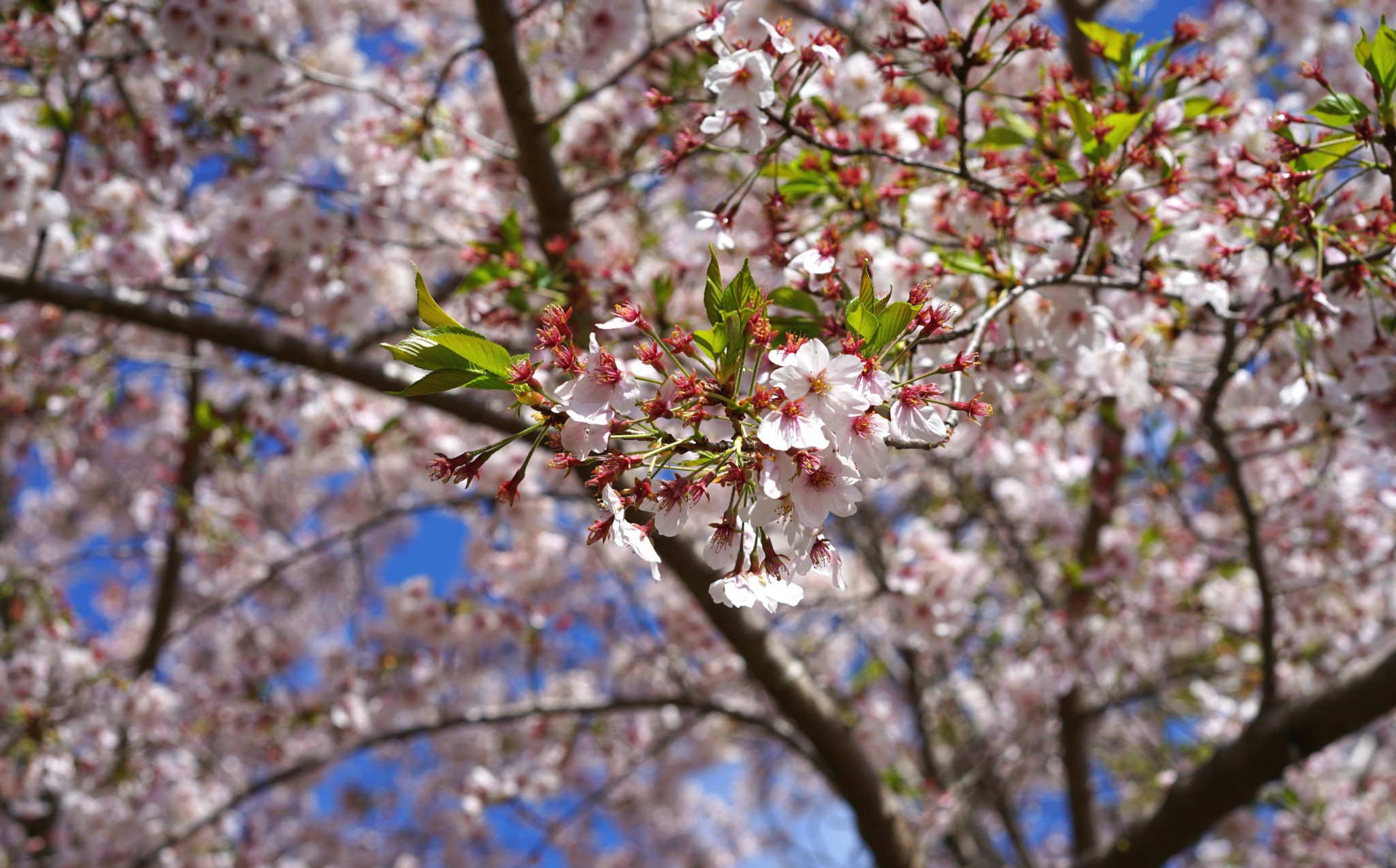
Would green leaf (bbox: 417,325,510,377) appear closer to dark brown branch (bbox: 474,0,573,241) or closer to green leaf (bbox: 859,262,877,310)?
green leaf (bbox: 859,262,877,310)

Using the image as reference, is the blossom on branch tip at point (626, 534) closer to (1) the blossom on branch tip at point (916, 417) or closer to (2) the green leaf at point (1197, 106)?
(1) the blossom on branch tip at point (916, 417)

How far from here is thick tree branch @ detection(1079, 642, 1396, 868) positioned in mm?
2547

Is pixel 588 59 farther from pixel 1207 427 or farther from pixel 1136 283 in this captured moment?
pixel 1207 427

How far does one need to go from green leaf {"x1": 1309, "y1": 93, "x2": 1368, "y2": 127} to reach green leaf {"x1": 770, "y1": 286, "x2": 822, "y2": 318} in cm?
92

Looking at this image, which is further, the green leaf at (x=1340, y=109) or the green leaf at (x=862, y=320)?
the green leaf at (x=1340, y=109)

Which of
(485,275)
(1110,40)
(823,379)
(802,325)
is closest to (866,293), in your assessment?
(823,379)

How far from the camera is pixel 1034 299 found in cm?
195

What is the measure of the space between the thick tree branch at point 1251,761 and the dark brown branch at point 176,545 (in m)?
4.01

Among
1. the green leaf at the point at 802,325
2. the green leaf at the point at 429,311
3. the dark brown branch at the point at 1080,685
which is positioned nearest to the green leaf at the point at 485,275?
the green leaf at the point at 802,325

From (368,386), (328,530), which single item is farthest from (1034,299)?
(328,530)

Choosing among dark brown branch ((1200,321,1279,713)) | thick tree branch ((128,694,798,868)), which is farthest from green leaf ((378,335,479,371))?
thick tree branch ((128,694,798,868))

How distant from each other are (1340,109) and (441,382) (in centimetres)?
154

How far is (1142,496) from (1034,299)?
2251 millimetres

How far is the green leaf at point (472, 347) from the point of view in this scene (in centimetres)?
112
